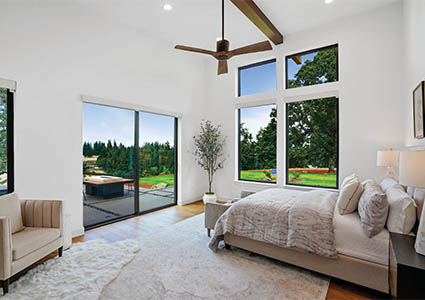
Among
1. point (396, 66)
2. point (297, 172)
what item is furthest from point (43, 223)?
point (396, 66)

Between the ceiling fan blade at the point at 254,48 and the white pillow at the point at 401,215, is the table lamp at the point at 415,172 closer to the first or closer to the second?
the white pillow at the point at 401,215

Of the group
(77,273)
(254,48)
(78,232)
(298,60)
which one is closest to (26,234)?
(77,273)

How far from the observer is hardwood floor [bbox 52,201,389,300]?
2.07 meters

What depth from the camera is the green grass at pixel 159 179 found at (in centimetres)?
467

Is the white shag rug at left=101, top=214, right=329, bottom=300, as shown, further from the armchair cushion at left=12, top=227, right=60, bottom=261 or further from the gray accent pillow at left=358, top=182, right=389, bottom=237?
the armchair cushion at left=12, top=227, right=60, bottom=261

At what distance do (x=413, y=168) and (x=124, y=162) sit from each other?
163 inches

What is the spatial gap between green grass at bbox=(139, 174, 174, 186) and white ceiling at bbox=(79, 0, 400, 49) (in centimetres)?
297

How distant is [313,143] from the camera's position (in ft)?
15.0

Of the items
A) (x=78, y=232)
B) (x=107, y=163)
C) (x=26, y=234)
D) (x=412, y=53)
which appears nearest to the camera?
(x=26, y=234)

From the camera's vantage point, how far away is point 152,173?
15.9 feet

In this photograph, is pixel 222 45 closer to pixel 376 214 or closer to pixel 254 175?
pixel 376 214

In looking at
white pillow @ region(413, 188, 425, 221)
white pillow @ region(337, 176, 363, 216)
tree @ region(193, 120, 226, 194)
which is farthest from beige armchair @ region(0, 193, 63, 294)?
white pillow @ region(413, 188, 425, 221)

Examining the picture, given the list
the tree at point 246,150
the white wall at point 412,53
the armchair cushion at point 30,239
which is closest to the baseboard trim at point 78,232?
the armchair cushion at point 30,239

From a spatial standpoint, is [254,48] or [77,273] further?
[254,48]
